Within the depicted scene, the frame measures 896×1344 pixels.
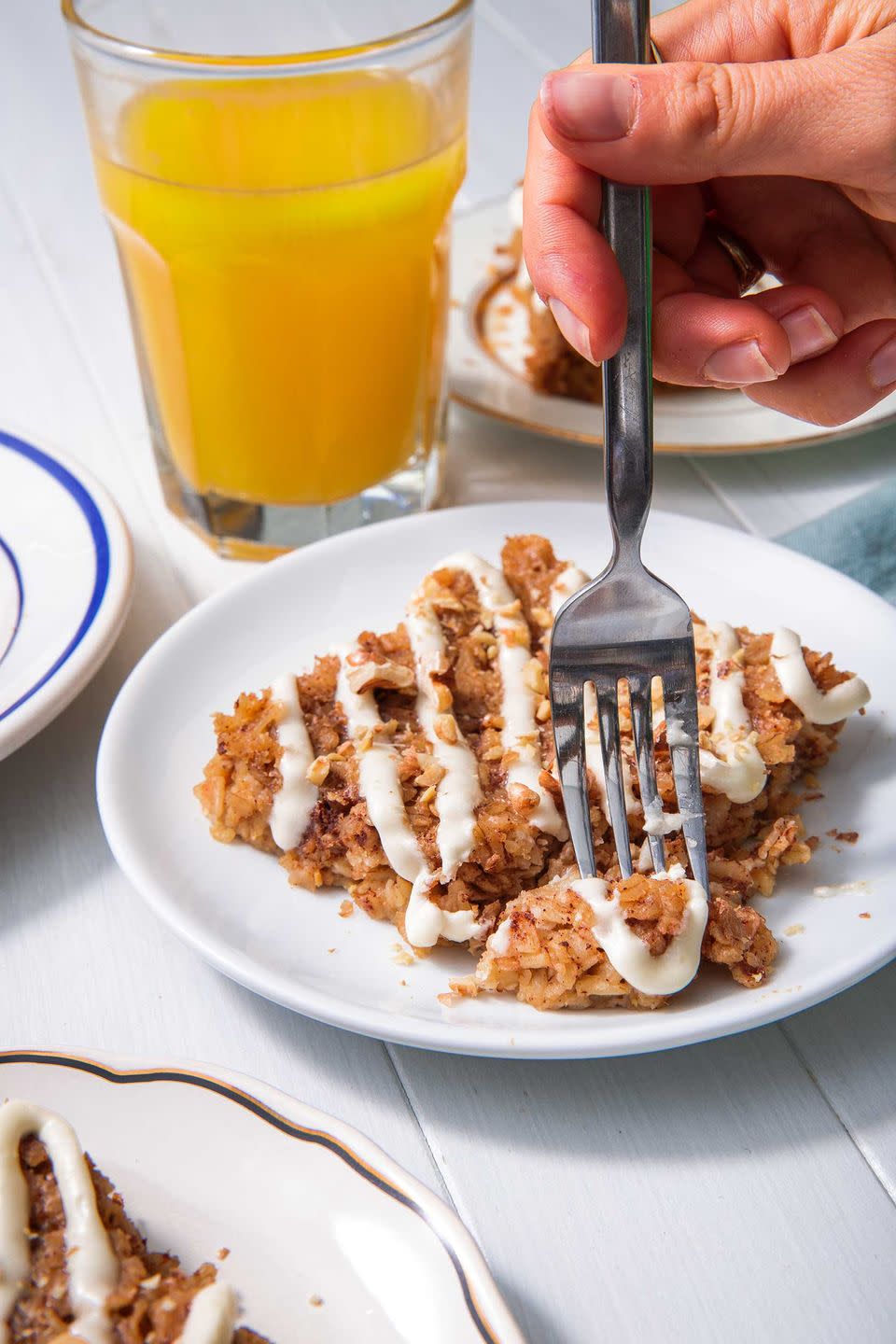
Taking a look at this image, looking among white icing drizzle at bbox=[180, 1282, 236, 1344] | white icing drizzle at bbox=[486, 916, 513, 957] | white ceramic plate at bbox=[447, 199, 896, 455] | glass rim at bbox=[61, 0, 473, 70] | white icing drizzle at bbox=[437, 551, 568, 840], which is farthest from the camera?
white ceramic plate at bbox=[447, 199, 896, 455]

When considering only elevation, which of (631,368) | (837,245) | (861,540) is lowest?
(861,540)

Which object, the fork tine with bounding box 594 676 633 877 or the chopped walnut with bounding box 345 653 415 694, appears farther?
the chopped walnut with bounding box 345 653 415 694

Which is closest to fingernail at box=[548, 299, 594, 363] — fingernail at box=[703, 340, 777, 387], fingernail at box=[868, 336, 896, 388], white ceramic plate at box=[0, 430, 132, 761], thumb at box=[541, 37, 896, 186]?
thumb at box=[541, 37, 896, 186]

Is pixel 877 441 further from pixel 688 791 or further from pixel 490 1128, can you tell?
pixel 490 1128

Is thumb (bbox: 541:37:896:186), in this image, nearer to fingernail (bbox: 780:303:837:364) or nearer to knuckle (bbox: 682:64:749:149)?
knuckle (bbox: 682:64:749:149)

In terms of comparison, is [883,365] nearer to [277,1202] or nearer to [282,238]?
[282,238]

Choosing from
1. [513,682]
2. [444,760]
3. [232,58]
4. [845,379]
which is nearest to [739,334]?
[845,379]

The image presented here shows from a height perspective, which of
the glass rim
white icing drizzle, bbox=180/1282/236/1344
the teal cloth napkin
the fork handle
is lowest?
the teal cloth napkin
